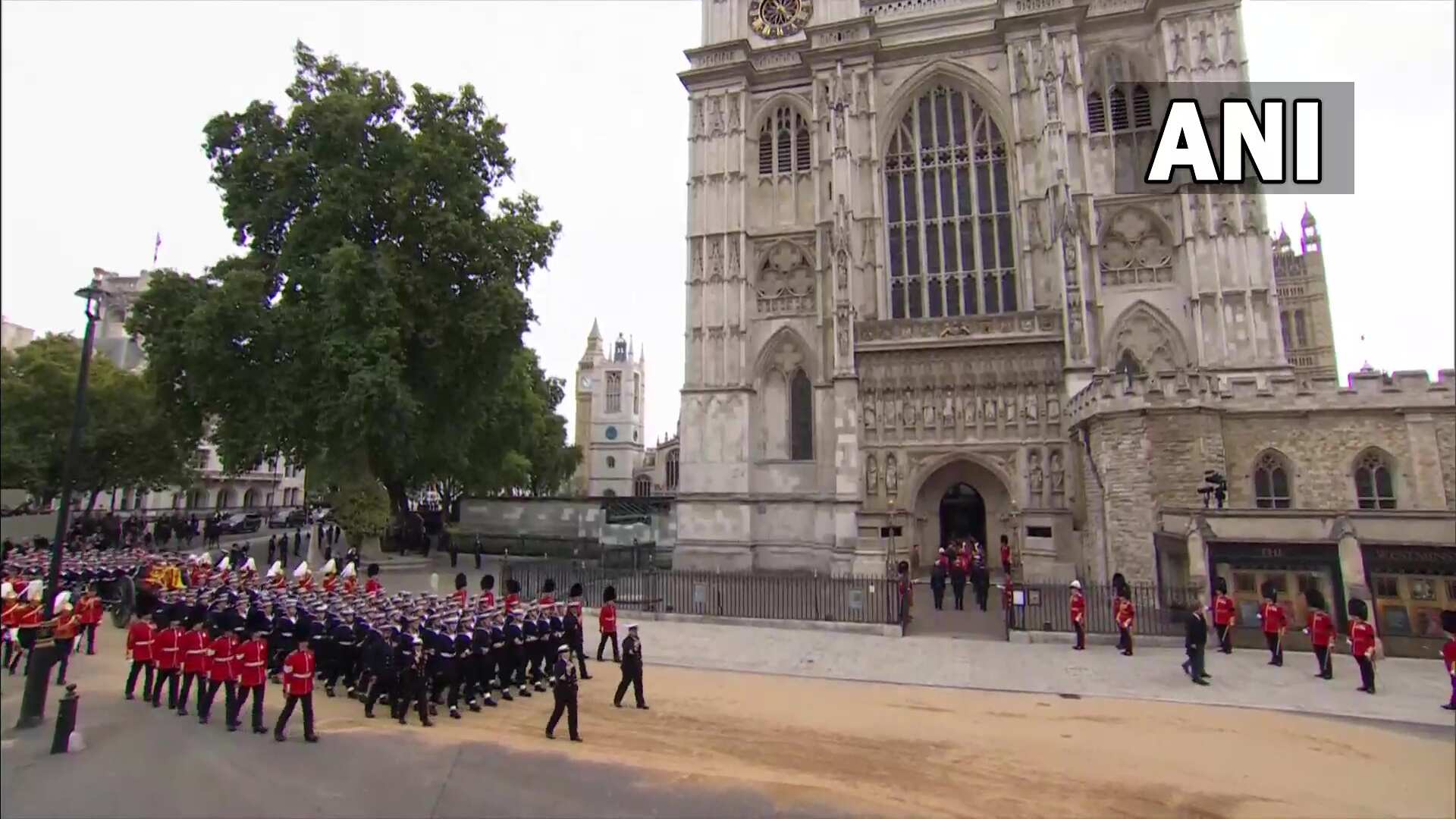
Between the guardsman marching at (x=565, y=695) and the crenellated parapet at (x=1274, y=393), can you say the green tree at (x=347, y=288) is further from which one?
the crenellated parapet at (x=1274, y=393)

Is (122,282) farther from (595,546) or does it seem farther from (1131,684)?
(1131,684)

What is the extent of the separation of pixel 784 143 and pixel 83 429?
3186 centimetres

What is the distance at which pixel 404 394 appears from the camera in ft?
76.3

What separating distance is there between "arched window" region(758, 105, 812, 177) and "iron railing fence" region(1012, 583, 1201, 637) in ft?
70.0

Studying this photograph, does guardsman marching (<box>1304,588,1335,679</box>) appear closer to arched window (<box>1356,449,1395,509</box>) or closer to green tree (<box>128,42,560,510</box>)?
arched window (<box>1356,449,1395,509</box>)

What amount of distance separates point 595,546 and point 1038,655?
22264 millimetres

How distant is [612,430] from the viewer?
95.5 m

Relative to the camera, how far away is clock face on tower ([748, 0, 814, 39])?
32656mm

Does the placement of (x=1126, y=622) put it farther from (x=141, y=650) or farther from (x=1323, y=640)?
(x=141, y=650)

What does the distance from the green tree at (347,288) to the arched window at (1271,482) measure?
23678mm

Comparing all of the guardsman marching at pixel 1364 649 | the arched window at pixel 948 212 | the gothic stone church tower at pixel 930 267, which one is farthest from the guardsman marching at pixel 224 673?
the arched window at pixel 948 212

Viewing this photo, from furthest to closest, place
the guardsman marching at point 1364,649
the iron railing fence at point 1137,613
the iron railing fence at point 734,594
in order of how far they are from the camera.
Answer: the iron railing fence at point 734,594 < the iron railing fence at point 1137,613 < the guardsman marching at point 1364,649

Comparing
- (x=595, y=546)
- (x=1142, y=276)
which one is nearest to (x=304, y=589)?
(x=595, y=546)

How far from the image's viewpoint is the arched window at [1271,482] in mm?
19234
